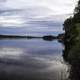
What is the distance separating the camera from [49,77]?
52.9m

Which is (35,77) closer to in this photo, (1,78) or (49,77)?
(49,77)

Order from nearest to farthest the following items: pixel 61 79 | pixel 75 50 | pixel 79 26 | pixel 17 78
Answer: pixel 61 79 → pixel 17 78 → pixel 75 50 → pixel 79 26

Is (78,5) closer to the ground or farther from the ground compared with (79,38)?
farther from the ground

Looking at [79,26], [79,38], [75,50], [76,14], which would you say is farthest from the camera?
[76,14]

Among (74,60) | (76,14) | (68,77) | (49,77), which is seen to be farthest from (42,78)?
(76,14)

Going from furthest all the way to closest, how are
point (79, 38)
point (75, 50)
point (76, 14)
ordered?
point (76, 14), point (79, 38), point (75, 50)

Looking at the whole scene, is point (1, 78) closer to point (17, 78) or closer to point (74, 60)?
point (17, 78)

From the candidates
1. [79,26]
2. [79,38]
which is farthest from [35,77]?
[79,26]

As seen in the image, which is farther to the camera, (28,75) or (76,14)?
(76,14)

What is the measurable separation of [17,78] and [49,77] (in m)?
5.70

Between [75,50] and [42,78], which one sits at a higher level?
[75,50]

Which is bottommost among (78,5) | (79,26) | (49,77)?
(49,77)

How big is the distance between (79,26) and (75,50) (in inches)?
834

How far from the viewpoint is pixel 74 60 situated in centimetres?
6066
